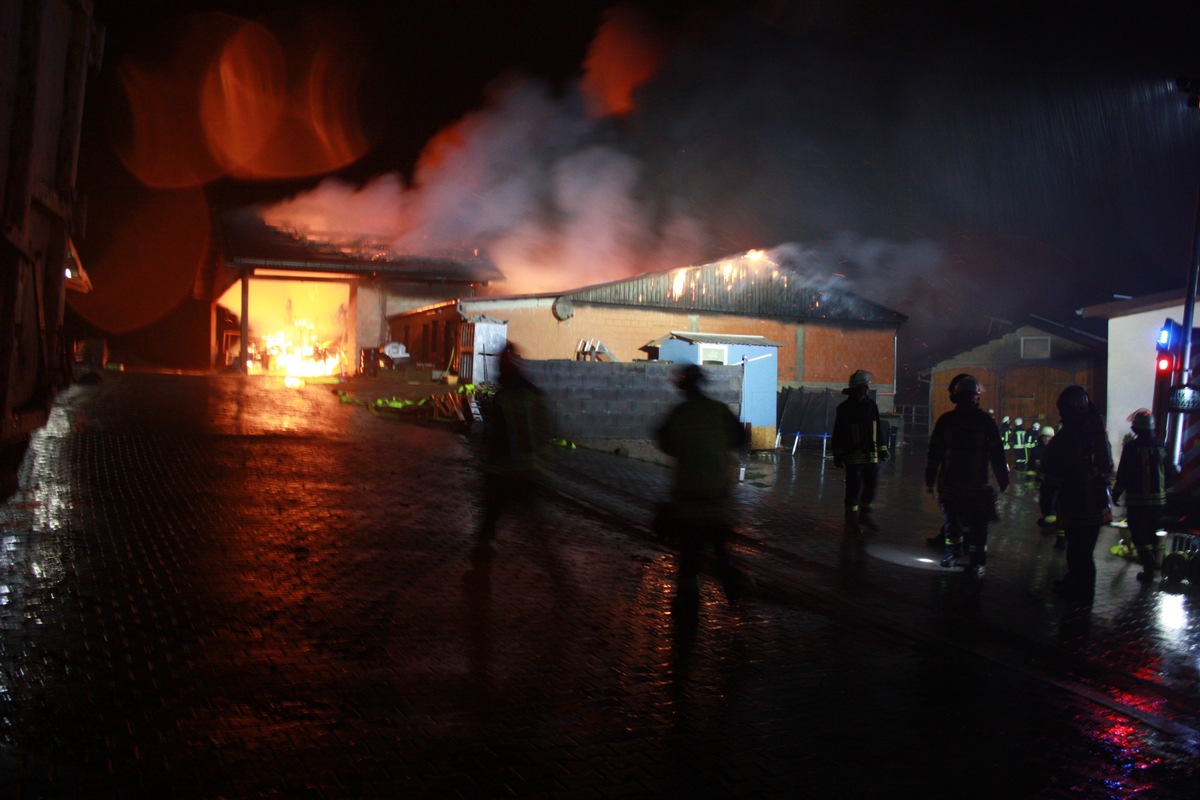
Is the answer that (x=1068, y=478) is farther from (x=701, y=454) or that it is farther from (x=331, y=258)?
(x=331, y=258)

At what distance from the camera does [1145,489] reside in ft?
25.6

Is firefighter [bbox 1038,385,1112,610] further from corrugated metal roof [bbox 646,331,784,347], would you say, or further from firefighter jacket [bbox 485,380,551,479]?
corrugated metal roof [bbox 646,331,784,347]

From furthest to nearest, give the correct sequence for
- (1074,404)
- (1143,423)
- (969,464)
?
(1143,423), (969,464), (1074,404)

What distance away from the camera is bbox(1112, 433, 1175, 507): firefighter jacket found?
25.5ft

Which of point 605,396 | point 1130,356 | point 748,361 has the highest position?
point 1130,356

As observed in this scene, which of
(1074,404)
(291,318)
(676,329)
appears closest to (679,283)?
(676,329)

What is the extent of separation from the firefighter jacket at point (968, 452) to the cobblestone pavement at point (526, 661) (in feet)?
2.62

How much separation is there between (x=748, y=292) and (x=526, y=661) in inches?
884

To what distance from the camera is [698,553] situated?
5648 millimetres

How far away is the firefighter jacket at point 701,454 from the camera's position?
5.62 metres

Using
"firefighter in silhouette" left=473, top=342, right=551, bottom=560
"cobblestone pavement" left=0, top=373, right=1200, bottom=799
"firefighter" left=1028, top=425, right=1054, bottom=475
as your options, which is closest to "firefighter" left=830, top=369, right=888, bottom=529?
"cobblestone pavement" left=0, top=373, right=1200, bottom=799

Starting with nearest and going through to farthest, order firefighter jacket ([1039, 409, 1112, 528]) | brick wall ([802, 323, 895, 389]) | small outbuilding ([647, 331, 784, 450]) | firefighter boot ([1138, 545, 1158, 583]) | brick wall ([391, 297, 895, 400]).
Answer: firefighter jacket ([1039, 409, 1112, 528])
firefighter boot ([1138, 545, 1158, 583])
small outbuilding ([647, 331, 784, 450])
brick wall ([391, 297, 895, 400])
brick wall ([802, 323, 895, 389])

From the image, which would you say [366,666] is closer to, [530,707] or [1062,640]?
[530,707]

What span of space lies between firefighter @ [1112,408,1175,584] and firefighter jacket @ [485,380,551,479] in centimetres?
532
